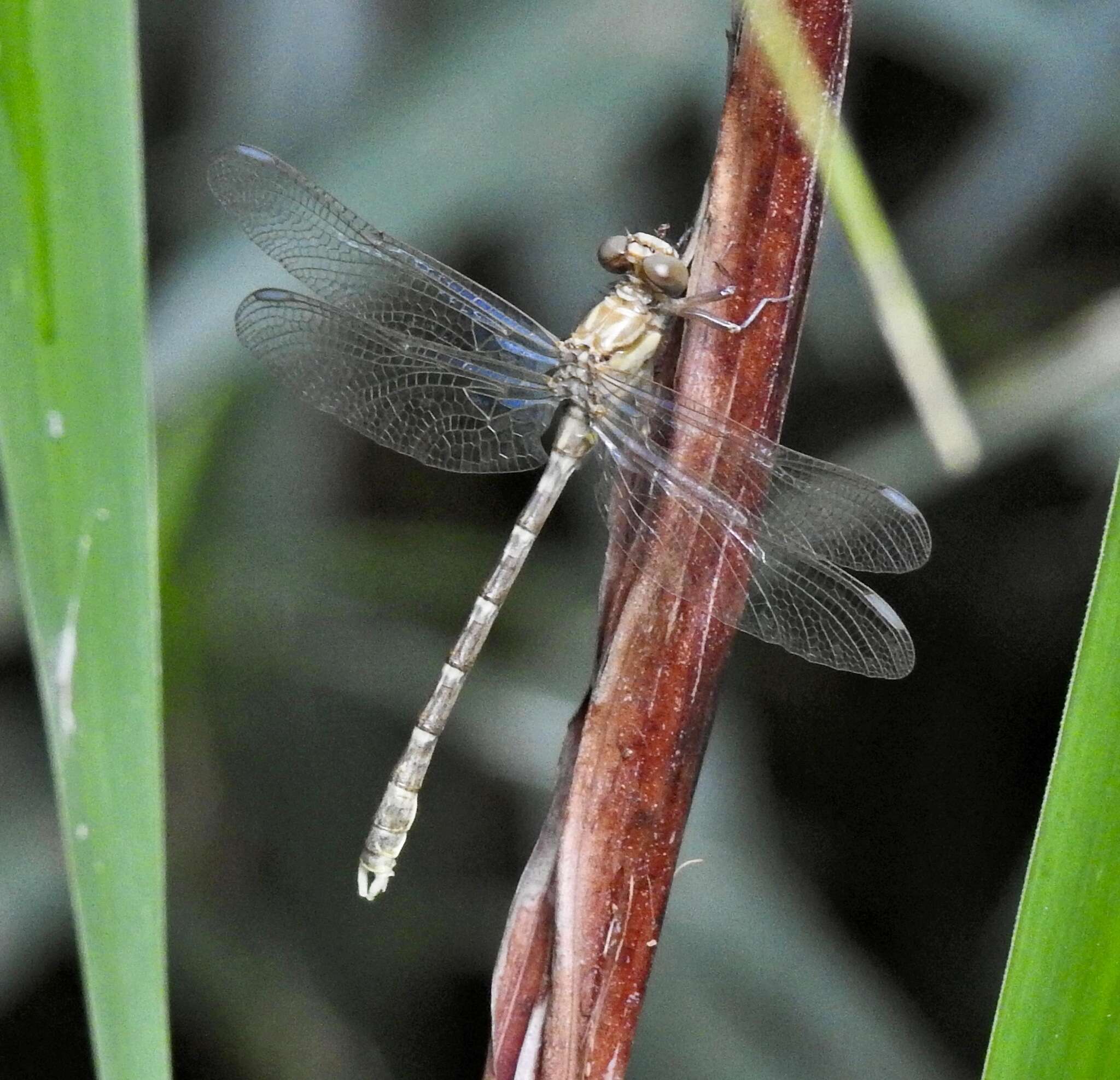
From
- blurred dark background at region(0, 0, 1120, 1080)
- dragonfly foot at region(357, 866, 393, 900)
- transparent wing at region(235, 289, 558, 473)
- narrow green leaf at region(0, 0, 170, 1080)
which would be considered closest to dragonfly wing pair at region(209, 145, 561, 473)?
transparent wing at region(235, 289, 558, 473)

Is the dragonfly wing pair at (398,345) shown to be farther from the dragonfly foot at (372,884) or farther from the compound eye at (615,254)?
the dragonfly foot at (372,884)

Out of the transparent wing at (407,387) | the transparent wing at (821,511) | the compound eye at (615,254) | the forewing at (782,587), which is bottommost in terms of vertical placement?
the forewing at (782,587)

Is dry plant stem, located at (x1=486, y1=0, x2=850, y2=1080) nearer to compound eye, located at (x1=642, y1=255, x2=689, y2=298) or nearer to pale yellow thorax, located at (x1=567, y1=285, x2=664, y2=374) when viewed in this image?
compound eye, located at (x1=642, y1=255, x2=689, y2=298)

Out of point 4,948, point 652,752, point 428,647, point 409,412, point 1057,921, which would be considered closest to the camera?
point 1057,921

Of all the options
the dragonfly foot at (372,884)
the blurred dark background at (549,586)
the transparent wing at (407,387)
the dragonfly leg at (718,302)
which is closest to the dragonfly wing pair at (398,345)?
the transparent wing at (407,387)

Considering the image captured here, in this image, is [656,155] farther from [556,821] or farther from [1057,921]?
[1057,921]

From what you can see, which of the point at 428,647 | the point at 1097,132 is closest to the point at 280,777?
the point at 428,647
